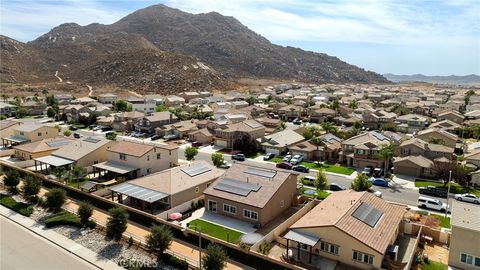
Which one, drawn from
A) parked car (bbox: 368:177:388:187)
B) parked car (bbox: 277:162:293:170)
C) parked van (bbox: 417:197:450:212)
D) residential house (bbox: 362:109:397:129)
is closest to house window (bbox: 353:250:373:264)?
parked van (bbox: 417:197:450:212)

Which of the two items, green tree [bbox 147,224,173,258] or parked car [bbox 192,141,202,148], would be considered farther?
parked car [bbox 192,141,202,148]

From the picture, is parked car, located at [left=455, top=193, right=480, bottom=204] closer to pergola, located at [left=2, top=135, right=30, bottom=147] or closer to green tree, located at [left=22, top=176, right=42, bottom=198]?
green tree, located at [left=22, top=176, right=42, bottom=198]

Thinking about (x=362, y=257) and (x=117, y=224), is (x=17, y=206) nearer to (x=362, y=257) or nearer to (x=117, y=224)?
(x=117, y=224)

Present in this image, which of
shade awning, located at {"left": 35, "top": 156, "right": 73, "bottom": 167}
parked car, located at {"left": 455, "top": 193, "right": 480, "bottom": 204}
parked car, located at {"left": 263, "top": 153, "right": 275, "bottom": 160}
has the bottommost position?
parked car, located at {"left": 455, "top": 193, "right": 480, "bottom": 204}

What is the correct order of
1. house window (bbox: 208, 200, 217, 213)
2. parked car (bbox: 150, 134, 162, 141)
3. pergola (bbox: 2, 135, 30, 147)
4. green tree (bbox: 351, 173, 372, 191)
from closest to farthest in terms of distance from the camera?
1. house window (bbox: 208, 200, 217, 213)
2. green tree (bbox: 351, 173, 372, 191)
3. pergola (bbox: 2, 135, 30, 147)
4. parked car (bbox: 150, 134, 162, 141)

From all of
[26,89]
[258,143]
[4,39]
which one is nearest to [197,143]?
[258,143]

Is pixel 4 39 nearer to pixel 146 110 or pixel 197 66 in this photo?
pixel 197 66

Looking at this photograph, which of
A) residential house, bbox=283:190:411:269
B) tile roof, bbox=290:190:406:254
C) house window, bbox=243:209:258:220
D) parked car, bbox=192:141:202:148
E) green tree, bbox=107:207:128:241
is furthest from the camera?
parked car, bbox=192:141:202:148
